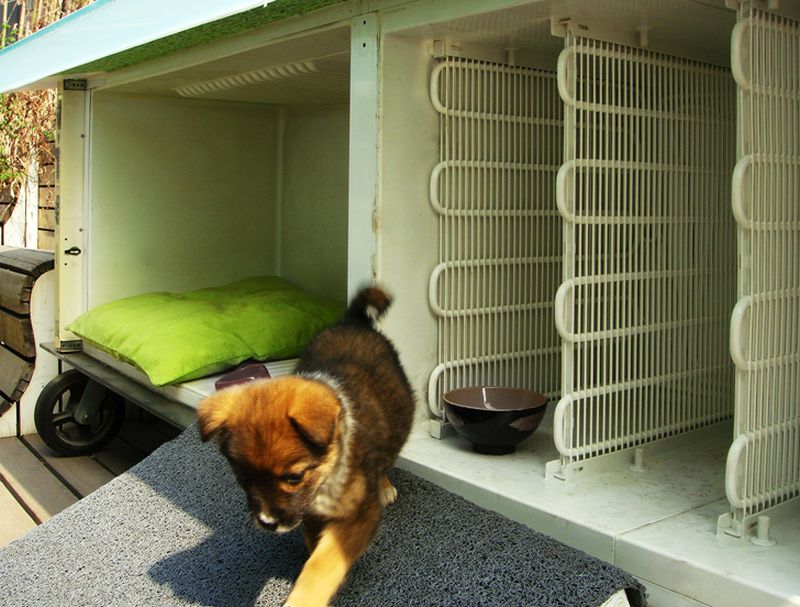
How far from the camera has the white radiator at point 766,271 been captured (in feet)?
6.50

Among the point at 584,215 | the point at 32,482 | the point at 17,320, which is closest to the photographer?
the point at 584,215

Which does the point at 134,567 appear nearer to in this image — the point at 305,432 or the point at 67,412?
the point at 305,432

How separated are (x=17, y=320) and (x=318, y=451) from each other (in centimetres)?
356

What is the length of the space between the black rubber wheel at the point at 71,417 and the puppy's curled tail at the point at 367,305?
2.47 metres

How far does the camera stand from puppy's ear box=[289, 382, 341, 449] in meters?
1.80

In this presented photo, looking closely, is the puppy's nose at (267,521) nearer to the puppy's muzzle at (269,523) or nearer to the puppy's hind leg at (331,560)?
the puppy's muzzle at (269,523)

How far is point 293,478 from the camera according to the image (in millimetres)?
1826

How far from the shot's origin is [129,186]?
471cm

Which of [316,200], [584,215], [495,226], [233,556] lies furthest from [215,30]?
[316,200]

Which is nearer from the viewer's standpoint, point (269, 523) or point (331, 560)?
point (269, 523)

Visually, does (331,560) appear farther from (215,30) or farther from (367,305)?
(215,30)

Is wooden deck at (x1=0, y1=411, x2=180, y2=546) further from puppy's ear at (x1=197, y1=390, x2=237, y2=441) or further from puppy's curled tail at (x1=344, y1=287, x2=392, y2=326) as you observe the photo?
puppy's ear at (x1=197, y1=390, x2=237, y2=441)

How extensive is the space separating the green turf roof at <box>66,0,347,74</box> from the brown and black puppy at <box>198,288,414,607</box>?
1.14 metres

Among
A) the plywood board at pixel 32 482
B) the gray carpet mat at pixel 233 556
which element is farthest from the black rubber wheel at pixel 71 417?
the gray carpet mat at pixel 233 556
